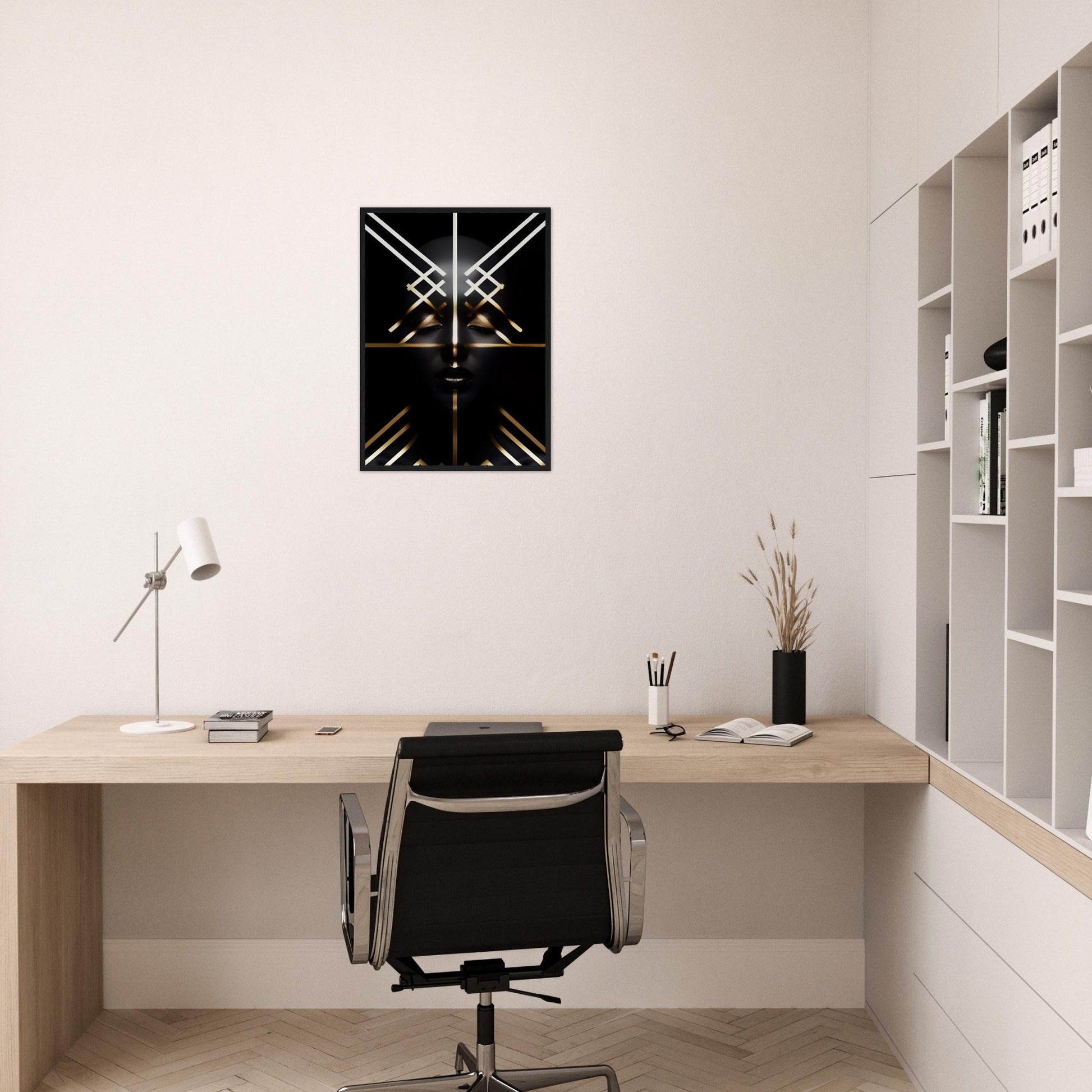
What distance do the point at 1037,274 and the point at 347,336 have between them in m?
1.83

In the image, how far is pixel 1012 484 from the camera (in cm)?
206

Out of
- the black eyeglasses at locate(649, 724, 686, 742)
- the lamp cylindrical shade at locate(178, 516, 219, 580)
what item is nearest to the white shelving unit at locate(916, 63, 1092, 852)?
the black eyeglasses at locate(649, 724, 686, 742)

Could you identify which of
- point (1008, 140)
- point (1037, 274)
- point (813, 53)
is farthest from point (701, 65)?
point (1037, 274)

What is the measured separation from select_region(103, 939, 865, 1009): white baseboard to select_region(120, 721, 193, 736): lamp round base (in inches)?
27.8

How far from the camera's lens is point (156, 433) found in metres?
3.03

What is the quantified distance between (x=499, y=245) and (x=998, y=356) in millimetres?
1441

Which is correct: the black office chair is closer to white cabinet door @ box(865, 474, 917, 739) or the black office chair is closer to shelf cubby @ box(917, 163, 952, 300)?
white cabinet door @ box(865, 474, 917, 739)

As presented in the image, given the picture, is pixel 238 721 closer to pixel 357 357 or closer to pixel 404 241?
pixel 357 357

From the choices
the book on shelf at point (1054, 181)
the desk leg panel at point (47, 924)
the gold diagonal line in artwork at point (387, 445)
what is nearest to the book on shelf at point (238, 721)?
the desk leg panel at point (47, 924)

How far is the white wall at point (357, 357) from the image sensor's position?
3.01 m

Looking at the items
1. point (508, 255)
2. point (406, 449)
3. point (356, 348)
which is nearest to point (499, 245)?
point (508, 255)

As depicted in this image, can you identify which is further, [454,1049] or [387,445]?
[387,445]

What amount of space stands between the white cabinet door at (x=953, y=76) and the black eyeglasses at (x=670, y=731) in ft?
4.98

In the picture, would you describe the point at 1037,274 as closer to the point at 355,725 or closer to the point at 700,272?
the point at 700,272
